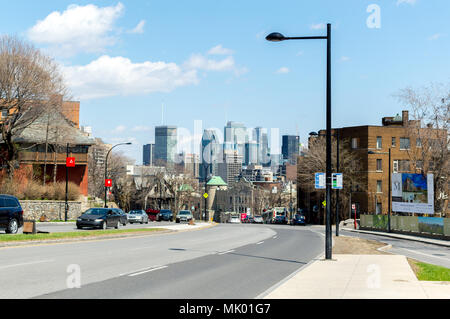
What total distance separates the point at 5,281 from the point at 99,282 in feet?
6.45

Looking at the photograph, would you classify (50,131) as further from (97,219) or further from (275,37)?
(275,37)

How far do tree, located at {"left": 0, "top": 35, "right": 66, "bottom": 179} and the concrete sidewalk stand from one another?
44.1 meters

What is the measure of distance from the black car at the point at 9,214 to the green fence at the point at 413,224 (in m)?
28.9

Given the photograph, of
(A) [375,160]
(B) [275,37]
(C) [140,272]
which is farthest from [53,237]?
(A) [375,160]

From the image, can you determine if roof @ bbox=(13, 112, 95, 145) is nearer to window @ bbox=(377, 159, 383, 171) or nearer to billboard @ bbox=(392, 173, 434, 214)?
billboard @ bbox=(392, 173, 434, 214)

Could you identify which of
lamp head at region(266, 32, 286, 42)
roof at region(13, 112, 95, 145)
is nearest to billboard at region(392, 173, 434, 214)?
lamp head at region(266, 32, 286, 42)

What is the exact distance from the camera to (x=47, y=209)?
52.0 m

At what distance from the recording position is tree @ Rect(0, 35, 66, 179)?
2052 inches

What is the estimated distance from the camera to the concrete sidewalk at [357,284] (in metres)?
10.1

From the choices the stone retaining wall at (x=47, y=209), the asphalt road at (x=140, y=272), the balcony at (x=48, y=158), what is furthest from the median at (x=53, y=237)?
the balcony at (x=48, y=158)

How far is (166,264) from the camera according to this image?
16047 millimetres

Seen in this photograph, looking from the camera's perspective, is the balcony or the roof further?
the balcony

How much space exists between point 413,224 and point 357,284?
35690mm
